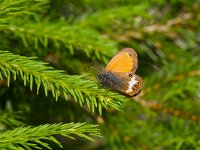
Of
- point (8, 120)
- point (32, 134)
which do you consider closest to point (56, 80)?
point (32, 134)

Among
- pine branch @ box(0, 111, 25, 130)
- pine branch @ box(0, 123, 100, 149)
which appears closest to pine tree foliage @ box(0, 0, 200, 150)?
pine branch @ box(0, 111, 25, 130)

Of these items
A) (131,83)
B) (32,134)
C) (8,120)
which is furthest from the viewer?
(8,120)

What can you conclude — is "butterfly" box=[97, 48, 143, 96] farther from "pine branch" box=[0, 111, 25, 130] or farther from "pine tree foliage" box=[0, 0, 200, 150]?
"pine branch" box=[0, 111, 25, 130]

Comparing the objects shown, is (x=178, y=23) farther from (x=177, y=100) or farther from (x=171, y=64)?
(x=177, y=100)

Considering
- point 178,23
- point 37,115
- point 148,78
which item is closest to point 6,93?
point 37,115

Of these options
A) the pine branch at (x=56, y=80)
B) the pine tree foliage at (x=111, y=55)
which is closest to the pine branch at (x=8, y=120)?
the pine tree foliage at (x=111, y=55)

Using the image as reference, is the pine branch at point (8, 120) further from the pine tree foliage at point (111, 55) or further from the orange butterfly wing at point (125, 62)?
the orange butterfly wing at point (125, 62)

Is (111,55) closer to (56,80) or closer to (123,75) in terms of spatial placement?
(123,75)
